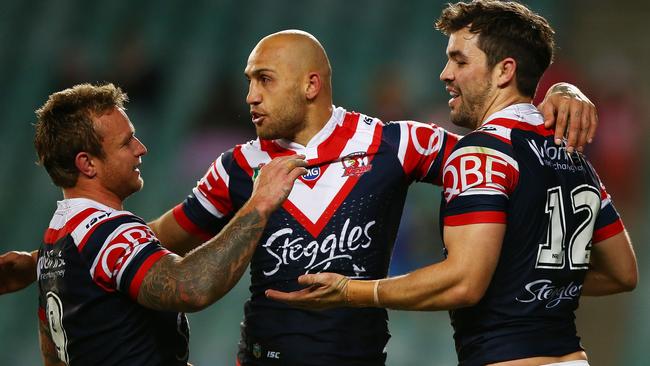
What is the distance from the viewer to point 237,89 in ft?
27.8

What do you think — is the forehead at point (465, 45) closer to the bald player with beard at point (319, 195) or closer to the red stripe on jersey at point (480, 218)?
the bald player with beard at point (319, 195)

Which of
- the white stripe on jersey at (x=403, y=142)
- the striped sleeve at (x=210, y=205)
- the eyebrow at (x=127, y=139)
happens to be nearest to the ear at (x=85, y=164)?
the eyebrow at (x=127, y=139)

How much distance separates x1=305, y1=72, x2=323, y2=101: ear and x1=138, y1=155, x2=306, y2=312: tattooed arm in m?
0.62

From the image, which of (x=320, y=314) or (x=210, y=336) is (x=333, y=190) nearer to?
(x=320, y=314)

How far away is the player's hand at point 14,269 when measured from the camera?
12.1 feet

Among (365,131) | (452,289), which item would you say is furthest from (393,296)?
(365,131)

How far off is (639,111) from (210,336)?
4.28 metres

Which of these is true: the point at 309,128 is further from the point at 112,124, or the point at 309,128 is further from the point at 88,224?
the point at 88,224

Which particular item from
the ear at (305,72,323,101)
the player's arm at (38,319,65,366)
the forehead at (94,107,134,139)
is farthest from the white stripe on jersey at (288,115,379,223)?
the player's arm at (38,319,65,366)

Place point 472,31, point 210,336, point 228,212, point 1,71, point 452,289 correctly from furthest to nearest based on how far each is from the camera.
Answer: point 1,71 < point 210,336 < point 228,212 < point 472,31 < point 452,289

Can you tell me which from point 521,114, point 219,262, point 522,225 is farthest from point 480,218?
point 219,262

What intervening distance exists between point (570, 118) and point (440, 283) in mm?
851

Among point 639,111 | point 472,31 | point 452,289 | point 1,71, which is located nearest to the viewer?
point 452,289

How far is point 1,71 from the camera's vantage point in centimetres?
899
